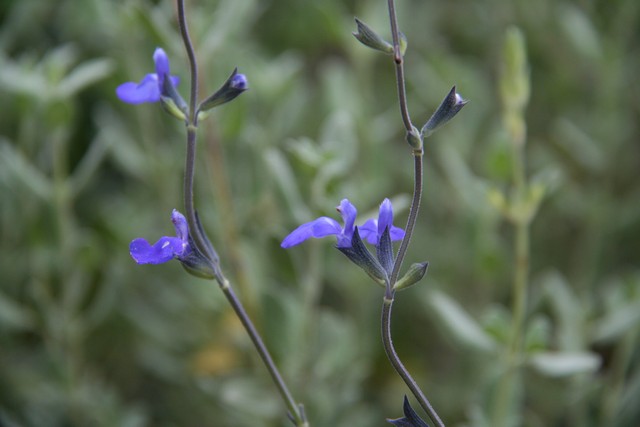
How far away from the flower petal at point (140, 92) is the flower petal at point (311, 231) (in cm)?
19

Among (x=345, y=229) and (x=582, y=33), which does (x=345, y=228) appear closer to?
(x=345, y=229)

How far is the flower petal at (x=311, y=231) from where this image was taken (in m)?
0.66

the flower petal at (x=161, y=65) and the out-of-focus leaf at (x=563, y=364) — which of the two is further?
the out-of-focus leaf at (x=563, y=364)

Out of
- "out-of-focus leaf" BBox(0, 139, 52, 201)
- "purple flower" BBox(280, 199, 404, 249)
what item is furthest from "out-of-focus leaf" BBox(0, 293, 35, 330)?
"purple flower" BBox(280, 199, 404, 249)

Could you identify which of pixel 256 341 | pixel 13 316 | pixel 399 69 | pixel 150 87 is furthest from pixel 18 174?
pixel 399 69

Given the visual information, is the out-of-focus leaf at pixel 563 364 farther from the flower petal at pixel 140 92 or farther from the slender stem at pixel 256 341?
the flower petal at pixel 140 92

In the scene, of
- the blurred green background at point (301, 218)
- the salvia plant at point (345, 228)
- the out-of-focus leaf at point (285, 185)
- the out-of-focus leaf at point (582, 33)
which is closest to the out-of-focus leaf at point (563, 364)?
the blurred green background at point (301, 218)

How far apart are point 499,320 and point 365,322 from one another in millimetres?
440

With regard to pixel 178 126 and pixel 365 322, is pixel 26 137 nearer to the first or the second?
pixel 178 126

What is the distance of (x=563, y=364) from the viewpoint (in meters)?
1.14

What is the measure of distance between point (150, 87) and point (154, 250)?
0.59 feet

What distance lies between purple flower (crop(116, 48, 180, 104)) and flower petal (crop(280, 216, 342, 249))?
182 mm

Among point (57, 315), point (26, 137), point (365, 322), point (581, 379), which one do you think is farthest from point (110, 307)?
point (581, 379)

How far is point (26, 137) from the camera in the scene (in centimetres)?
142
